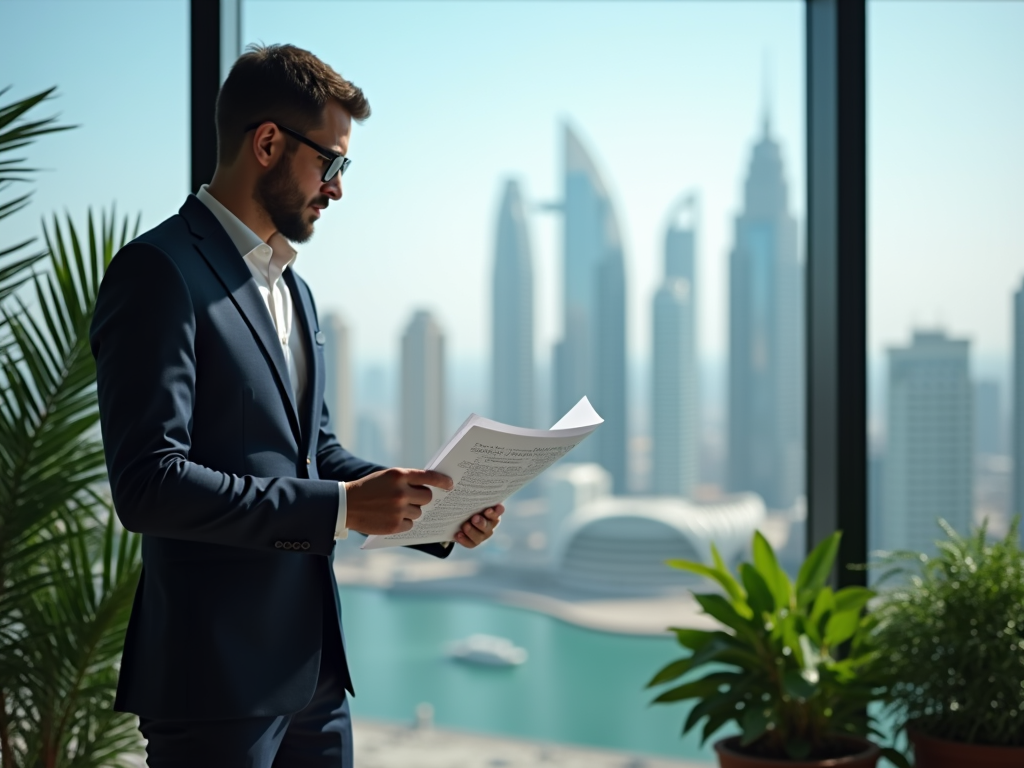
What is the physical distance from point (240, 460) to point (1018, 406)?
7.04 feet

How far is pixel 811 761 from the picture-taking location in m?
1.89

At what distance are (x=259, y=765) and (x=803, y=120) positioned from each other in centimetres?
201

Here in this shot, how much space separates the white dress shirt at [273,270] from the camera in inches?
46.3

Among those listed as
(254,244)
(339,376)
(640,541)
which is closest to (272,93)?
(254,244)

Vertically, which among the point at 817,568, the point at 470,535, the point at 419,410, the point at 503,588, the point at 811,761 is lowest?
the point at 503,588

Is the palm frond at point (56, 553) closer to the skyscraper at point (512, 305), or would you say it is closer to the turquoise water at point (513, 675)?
the turquoise water at point (513, 675)

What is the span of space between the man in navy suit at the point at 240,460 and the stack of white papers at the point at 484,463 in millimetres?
35

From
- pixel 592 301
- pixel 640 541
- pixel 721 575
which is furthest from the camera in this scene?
pixel 592 301

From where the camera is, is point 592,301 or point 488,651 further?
point 592,301

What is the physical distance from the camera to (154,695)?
3.47 feet

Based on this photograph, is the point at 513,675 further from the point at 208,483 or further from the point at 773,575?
the point at 208,483

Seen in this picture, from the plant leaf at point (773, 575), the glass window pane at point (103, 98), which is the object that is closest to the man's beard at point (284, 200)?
the glass window pane at point (103, 98)

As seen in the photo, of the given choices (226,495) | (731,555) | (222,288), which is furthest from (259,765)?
(731,555)

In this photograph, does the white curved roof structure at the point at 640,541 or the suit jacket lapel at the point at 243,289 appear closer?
the suit jacket lapel at the point at 243,289
